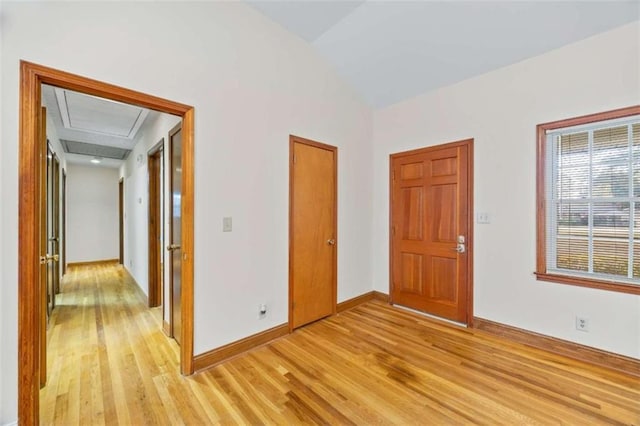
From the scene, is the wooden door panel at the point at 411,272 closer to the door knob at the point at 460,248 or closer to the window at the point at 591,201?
the door knob at the point at 460,248

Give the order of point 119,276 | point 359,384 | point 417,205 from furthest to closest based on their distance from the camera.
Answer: point 119,276 < point 417,205 < point 359,384

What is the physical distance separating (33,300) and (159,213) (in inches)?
86.7

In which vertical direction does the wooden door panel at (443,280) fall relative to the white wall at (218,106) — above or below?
below

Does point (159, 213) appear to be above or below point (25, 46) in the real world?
below

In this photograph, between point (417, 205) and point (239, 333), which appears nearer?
point (239, 333)

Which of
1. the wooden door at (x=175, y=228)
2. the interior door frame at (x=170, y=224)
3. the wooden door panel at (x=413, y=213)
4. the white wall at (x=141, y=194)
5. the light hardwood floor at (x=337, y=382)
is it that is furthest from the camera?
the wooden door panel at (x=413, y=213)

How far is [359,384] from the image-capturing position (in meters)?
2.10

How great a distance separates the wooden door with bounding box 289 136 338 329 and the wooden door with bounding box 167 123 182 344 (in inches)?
42.7

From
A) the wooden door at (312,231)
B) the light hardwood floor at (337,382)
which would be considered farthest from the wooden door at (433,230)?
the wooden door at (312,231)

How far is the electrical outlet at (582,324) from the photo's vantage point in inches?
95.9

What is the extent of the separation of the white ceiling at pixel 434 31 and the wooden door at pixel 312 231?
44.9 inches

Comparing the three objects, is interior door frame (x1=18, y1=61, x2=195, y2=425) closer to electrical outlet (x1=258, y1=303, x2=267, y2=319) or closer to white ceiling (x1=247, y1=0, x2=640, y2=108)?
electrical outlet (x1=258, y1=303, x2=267, y2=319)

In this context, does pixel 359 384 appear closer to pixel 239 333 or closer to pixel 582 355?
pixel 239 333

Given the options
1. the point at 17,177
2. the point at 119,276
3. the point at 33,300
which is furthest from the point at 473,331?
the point at 119,276
